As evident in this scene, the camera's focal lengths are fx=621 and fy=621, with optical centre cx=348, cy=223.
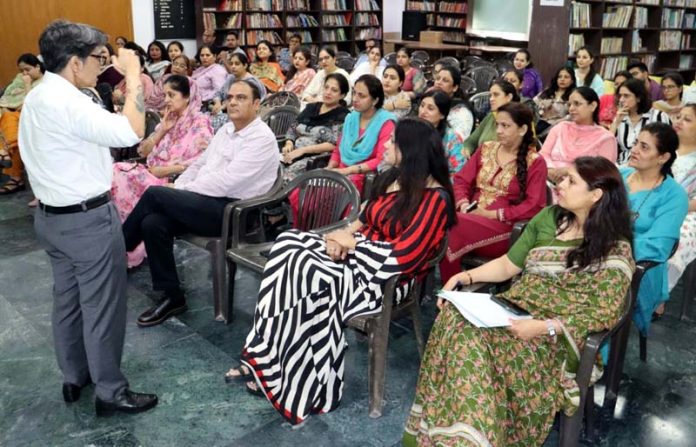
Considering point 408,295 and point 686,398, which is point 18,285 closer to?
point 408,295

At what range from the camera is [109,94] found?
234 inches

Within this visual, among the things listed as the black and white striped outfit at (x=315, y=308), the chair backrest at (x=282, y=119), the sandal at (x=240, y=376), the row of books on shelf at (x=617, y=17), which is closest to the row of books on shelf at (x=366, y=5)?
the row of books on shelf at (x=617, y=17)

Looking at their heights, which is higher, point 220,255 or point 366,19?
point 366,19

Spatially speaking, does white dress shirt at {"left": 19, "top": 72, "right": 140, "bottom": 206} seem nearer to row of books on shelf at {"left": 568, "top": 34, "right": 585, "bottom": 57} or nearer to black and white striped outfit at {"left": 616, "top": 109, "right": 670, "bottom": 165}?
black and white striped outfit at {"left": 616, "top": 109, "right": 670, "bottom": 165}

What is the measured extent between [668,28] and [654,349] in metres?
7.50

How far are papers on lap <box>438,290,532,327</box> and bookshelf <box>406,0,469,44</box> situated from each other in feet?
32.2

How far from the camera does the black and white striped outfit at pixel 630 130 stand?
156 inches

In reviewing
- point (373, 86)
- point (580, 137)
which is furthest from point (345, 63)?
point (580, 137)

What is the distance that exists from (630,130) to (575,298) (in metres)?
2.52

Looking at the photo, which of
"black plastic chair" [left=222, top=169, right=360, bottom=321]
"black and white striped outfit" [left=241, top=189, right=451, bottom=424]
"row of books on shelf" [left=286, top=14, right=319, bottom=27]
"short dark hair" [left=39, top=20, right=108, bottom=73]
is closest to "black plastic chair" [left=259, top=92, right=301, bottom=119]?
"black plastic chair" [left=222, top=169, right=360, bottom=321]

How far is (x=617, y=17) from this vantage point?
25.8 feet

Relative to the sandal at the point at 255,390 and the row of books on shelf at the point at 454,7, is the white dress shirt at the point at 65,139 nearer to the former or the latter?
the sandal at the point at 255,390

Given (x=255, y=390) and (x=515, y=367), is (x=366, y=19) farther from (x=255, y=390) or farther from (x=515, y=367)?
(x=515, y=367)

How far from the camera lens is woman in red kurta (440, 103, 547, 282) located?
279 cm
